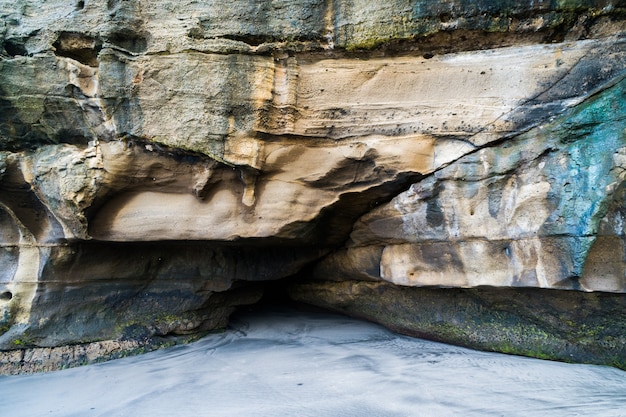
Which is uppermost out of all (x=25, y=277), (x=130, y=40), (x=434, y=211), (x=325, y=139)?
(x=130, y=40)

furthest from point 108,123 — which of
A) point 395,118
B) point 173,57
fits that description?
point 395,118

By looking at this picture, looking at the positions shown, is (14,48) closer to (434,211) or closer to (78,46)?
(78,46)

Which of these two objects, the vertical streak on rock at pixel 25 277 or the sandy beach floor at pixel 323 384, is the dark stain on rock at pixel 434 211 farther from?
the vertical streak on rock at pixel 25 277

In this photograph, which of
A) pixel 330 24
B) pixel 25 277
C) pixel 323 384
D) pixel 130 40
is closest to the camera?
pixel 323 384

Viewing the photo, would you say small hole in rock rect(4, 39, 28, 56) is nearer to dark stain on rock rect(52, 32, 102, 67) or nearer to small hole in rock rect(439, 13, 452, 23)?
dark stain on rock rect(52, 32, 102, 67)

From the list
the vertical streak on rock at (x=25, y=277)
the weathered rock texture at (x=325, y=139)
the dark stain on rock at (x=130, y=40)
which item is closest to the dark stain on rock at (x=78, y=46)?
the weathered rock texture at (x=325, y=139)

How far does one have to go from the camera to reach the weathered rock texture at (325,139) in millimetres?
2840

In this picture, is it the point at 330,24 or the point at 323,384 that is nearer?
the point at 323,384

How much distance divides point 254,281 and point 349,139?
7.44ft

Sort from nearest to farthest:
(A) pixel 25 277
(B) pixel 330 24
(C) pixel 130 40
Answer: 1. (B) pixel 330 24
2. (C) pixel 130 40
3. (A) pixel 25 277

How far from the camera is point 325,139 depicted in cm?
336

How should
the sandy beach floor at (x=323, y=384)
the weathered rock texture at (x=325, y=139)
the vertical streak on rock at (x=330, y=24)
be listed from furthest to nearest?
the vertical streak on rock at (x=330, y=24), the weathered rock texture at (x=325, y=139), the sandy beach floor at (x=323, y=384)

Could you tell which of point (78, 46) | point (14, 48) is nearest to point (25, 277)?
point (14, 48)

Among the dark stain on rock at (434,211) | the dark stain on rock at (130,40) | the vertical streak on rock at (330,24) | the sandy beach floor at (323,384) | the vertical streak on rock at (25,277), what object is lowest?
the sandy beach floor at (323,384)
